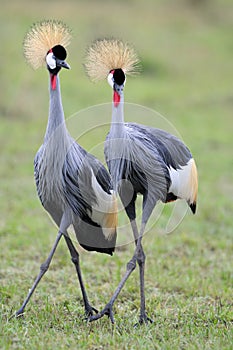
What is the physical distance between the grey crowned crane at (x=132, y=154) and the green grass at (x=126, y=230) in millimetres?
346

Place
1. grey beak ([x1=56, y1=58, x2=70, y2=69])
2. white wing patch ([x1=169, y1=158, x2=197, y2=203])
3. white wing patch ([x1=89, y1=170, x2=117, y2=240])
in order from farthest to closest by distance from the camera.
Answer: white wing patch ([x1=169, y1=158, x2=197, y2=203]), white wing patch ([x1=89, y1=170, x2=117, y2=240]), grey beak ([x1=56, y1=58, x2=70, y2=69])

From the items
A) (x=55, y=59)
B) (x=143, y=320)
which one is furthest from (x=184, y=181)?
(x=55, y=59)

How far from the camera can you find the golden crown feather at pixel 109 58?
3.64 m

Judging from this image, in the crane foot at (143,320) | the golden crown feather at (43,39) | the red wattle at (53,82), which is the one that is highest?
the golden crown feather at (43,39)

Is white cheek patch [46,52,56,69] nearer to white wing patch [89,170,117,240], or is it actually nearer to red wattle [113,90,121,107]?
red wattle [113,90,121,107]

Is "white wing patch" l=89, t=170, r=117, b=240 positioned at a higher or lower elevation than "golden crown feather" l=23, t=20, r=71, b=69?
lower

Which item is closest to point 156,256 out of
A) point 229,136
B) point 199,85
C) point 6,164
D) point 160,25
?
point 6,164

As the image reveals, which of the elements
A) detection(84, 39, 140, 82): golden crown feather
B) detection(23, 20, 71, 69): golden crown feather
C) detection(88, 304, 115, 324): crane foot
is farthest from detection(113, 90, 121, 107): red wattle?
detection(88, 304, 115, 324): crane foot

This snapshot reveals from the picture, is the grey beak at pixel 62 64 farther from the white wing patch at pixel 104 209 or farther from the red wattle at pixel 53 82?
the white wing patch at pixel 104 209

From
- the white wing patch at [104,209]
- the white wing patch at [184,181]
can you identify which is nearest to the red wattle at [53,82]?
the white wing patch at [104,209]

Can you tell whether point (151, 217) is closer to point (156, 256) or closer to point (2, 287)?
point (2, 287)

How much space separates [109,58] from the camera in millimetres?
3645

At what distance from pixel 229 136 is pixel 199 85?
4441mm

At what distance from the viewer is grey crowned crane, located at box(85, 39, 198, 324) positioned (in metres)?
3.64
